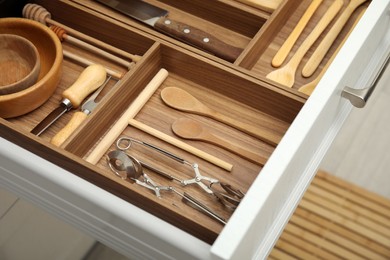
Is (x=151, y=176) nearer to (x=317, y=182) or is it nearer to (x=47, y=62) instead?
(x=47, y=62)

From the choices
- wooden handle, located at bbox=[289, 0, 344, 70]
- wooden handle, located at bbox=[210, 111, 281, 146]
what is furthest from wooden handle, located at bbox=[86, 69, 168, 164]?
wooden handle, located at bbox=[289, 0, 344, 70]

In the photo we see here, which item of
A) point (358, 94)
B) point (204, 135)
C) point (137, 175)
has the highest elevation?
point (358, 94)

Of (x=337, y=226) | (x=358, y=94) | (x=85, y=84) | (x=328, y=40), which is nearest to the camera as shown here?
(x=358, y=94)

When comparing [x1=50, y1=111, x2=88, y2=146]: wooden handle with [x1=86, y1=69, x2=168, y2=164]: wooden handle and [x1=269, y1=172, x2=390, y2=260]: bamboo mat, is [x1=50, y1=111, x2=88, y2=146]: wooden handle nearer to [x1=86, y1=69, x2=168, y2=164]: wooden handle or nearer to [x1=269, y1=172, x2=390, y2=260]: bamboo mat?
[x1=86, y1=69, x2=168, y2=164]: wooden handle

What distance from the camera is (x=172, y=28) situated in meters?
1.09

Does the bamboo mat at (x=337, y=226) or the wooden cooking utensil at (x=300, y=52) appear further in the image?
the bamboo mat at (x=337, y=226)

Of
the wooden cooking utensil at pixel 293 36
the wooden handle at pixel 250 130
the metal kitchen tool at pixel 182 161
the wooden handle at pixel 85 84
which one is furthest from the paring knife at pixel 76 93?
the wooden cooking utensil at pixel 293 36

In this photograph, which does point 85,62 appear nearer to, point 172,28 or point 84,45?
point 84,45

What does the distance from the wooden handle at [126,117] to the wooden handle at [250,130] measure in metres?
0.12

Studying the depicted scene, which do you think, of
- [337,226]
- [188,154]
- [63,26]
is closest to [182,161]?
[188,154]

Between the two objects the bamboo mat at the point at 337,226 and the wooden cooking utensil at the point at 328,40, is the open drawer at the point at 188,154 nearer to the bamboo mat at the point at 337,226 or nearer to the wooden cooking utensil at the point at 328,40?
the wooden cooking utensil at the point at 328,40

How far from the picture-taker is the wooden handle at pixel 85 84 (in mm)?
975

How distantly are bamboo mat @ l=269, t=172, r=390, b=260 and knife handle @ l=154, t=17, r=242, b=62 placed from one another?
2.43 ft

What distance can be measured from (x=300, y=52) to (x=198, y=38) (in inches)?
7.7
